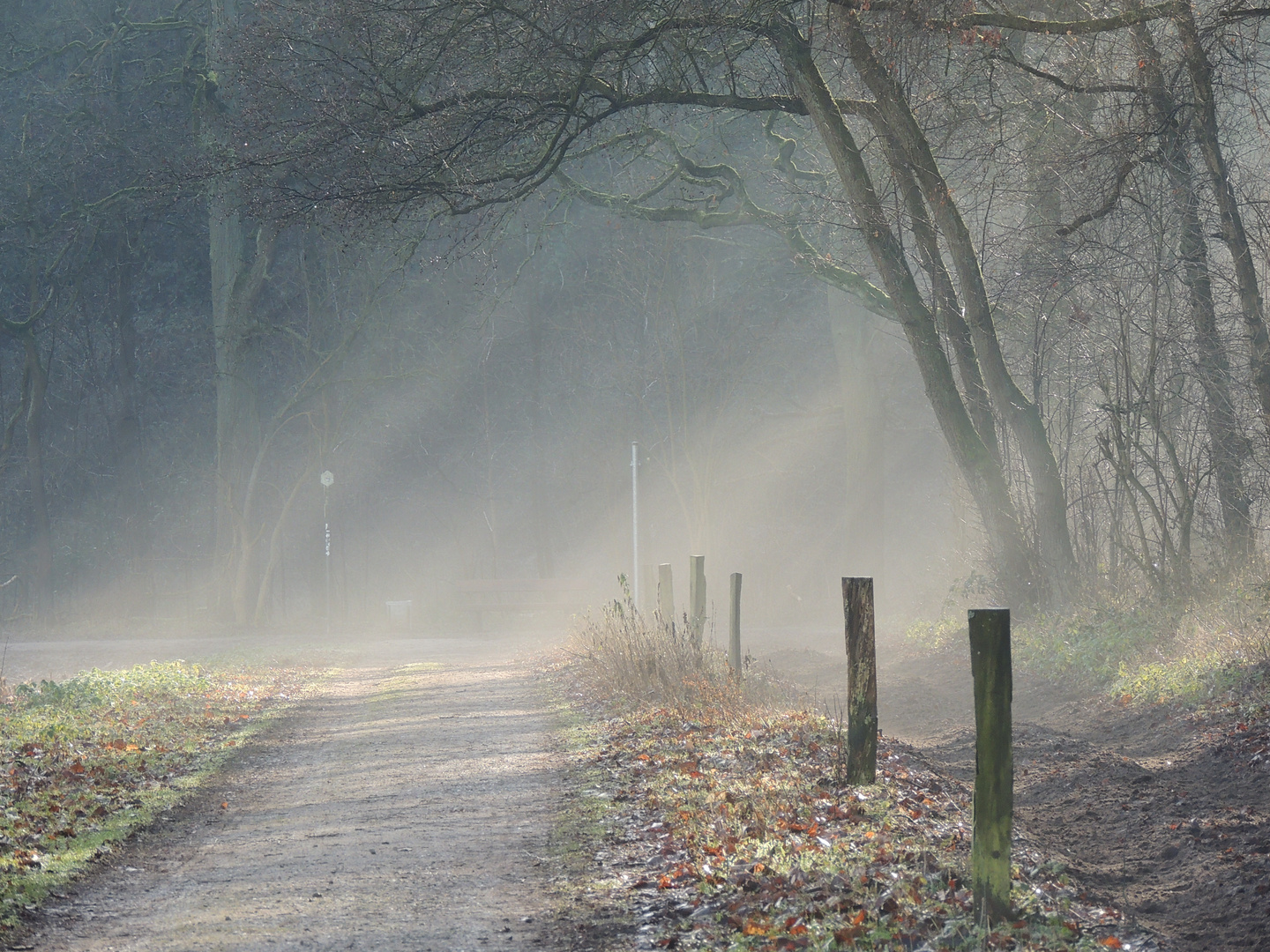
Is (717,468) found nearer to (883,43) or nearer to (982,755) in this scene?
(883,43)

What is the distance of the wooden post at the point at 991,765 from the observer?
5.26 m

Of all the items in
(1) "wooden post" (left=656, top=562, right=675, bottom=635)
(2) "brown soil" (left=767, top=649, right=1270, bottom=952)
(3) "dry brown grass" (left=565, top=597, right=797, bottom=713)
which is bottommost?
(2) "brown soil" (left=767, top=649, right=1270, bottom=952)

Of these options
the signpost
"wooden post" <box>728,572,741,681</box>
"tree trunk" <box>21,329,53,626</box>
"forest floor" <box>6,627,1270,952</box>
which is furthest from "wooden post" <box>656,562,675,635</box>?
"tree trunk" <box>21,329,53,626</box>

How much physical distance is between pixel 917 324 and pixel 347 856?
1056 cm

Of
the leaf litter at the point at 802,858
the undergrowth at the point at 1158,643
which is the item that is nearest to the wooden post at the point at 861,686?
the leaf litter at the point at 802,858

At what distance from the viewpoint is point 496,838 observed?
23.2 ft

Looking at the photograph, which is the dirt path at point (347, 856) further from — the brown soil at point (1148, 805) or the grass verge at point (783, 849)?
the brown soil at point (1148, 805)

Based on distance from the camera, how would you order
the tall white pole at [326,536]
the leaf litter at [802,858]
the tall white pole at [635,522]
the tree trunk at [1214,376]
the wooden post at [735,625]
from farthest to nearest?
the tall white pole at [326,536] → the tall white pole at [635,522] → the wooden post at [735,625] → the tree trunk at [1214,376] → the leaf litter at [802,858]

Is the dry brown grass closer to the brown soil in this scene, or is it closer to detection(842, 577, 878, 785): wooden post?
the brown soil

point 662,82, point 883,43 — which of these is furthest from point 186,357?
point 883,43

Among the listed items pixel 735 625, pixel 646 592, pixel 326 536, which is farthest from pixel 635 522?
pixel 735 625

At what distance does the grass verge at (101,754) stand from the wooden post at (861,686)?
178 inches

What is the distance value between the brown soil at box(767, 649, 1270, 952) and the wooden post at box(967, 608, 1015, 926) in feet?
2.62

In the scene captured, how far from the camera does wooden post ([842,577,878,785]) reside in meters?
7.67
